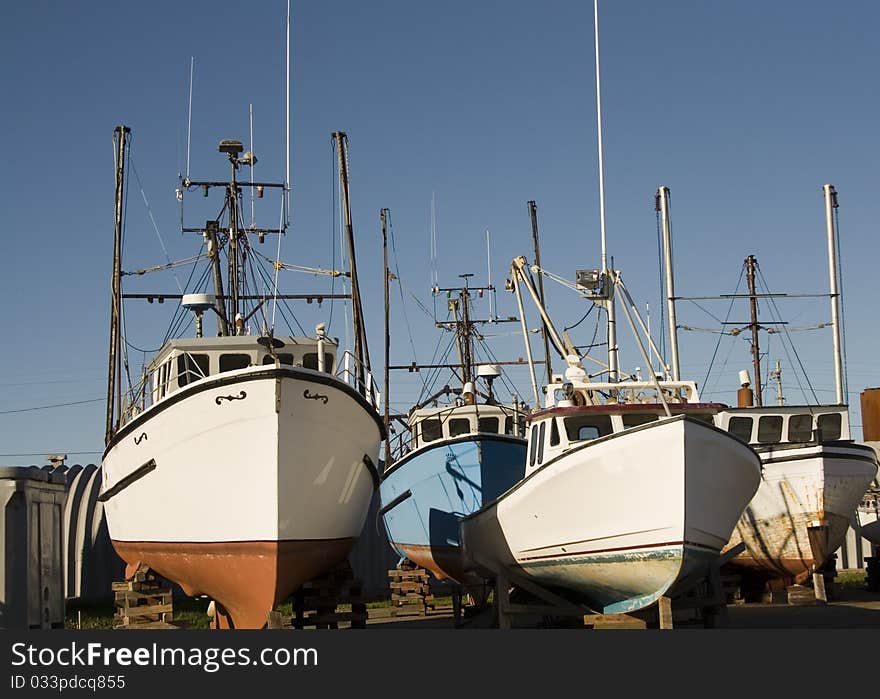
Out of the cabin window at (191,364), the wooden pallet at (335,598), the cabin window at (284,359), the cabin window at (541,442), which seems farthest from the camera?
the cabin window at (191,364)

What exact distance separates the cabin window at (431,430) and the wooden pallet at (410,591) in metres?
3.00

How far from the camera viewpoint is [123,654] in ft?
24.7

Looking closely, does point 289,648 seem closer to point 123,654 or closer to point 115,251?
point 123,654

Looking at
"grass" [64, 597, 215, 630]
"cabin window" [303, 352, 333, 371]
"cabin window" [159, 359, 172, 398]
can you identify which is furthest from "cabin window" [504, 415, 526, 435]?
"cabin window" [159, 359, 172, 398]

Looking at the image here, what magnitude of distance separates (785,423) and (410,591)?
26.0ft

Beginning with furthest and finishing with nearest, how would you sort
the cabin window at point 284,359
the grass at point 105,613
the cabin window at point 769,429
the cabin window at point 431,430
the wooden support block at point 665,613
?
the cabin window at point 431,430 → the cabin window at point 769,429 → the grass at point 105,613 → the cabin window at point 284,359 → the wooden support block at point 665,613

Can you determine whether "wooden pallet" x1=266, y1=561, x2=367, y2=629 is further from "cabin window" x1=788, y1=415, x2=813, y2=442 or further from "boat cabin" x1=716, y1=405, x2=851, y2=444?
"cabin window" x1=788, y1=415, x2=813, y2=442

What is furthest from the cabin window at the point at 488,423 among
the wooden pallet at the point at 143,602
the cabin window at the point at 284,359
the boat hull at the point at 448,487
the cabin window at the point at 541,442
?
the wooden pallet at the point at 143,602

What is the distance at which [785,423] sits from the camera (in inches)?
794

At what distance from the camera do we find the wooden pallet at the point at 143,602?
1412 centimetres

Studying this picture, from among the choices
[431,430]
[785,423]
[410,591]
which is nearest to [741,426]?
[785,423]

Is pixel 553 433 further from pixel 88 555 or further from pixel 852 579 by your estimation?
pixel 852 579

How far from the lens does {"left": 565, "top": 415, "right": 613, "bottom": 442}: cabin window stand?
13109 millimetres

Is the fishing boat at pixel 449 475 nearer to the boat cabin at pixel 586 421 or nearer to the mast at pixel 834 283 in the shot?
the boat cabin at pixel 586 421
